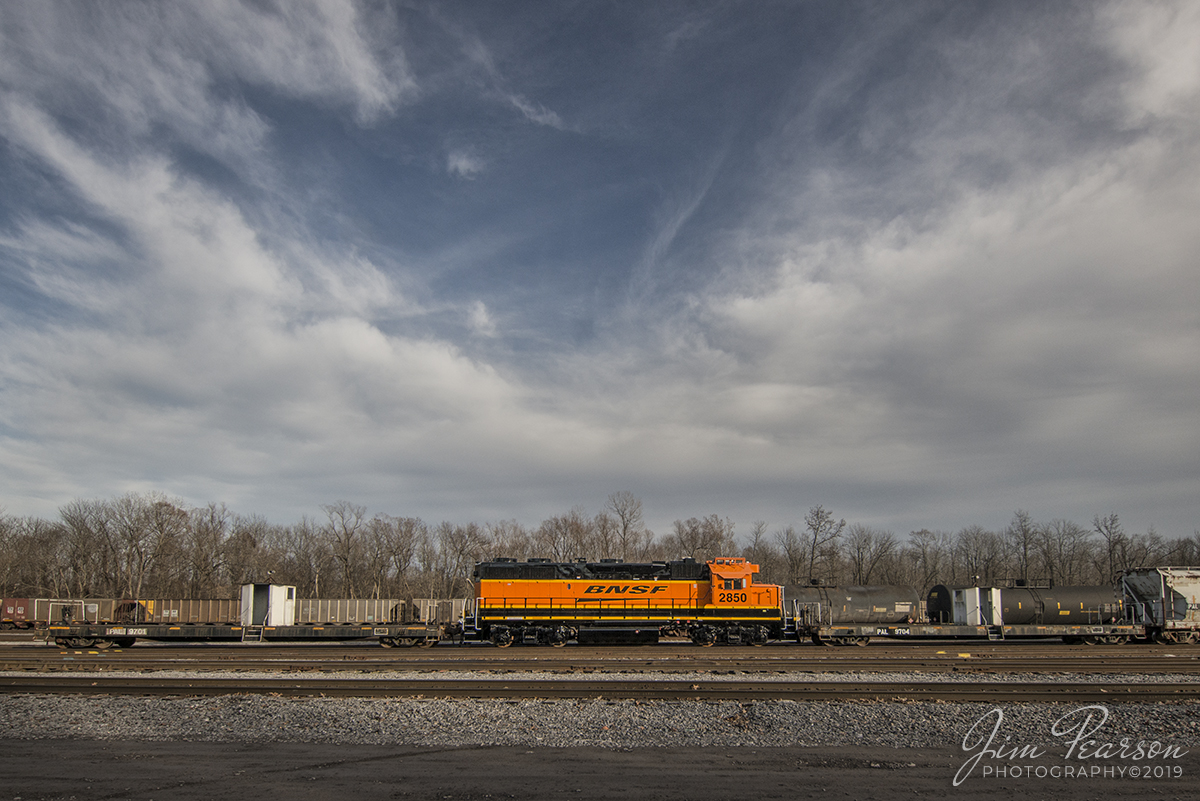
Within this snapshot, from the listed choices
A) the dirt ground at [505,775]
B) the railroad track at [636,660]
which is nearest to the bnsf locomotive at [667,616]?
the railroad track at [636,660]

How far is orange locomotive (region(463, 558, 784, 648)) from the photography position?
104 feet

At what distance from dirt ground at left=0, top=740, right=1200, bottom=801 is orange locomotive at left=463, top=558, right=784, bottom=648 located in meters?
20.3

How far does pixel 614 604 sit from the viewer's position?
104 feet

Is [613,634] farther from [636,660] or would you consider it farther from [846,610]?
[846,610]

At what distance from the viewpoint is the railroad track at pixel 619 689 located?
639 inches

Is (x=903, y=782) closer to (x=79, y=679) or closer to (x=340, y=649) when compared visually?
(x=79, y=679)

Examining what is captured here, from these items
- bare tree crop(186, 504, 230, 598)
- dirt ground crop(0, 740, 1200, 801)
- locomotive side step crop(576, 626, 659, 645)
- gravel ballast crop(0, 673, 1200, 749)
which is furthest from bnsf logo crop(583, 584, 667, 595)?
bare tree crop(186, 504, 230, 598)

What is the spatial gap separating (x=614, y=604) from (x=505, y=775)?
22263 millimetres

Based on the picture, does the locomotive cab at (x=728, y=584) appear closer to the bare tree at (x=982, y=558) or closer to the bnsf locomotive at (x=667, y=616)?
the bnsf locomotive at (x=667, y=616)

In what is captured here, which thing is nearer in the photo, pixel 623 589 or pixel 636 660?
pixel 636 660

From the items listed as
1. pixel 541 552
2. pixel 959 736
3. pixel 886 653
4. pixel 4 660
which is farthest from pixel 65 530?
pixel 959 736

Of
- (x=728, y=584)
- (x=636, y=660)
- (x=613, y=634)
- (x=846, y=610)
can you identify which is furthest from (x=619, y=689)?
(x=846, y=610)

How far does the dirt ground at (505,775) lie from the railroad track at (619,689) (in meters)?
5.01

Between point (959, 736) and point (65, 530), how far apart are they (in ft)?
354
